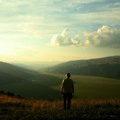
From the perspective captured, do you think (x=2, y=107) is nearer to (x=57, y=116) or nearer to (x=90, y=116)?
(x=57, y=116)

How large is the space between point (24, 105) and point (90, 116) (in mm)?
9209

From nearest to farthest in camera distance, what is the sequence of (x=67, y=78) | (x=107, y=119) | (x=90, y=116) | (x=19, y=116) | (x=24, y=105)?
(x=107, y=119), (x=90, y=116), (x=19, y=116), (x=67, y=78), (x=24, y=105)

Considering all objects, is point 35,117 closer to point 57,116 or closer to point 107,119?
point 57,116

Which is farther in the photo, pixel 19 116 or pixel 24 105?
pixel 24 105

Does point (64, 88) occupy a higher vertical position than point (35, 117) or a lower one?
higher

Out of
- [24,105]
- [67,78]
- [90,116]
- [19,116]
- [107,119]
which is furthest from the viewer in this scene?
[24,105]

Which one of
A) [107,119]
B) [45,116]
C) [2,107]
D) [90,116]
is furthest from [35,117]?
[2,107]

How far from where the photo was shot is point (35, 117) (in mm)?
18047

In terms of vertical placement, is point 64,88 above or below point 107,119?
above

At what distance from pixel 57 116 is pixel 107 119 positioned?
3.13 metres

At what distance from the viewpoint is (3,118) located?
18531 mm

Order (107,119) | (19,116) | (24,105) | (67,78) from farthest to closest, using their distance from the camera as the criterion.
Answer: (24,105) → (67,78) → (19,116) → (107,119)

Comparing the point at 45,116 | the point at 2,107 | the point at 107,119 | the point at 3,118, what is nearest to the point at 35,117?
the point at 45,116

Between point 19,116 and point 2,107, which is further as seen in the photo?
point 2,107
